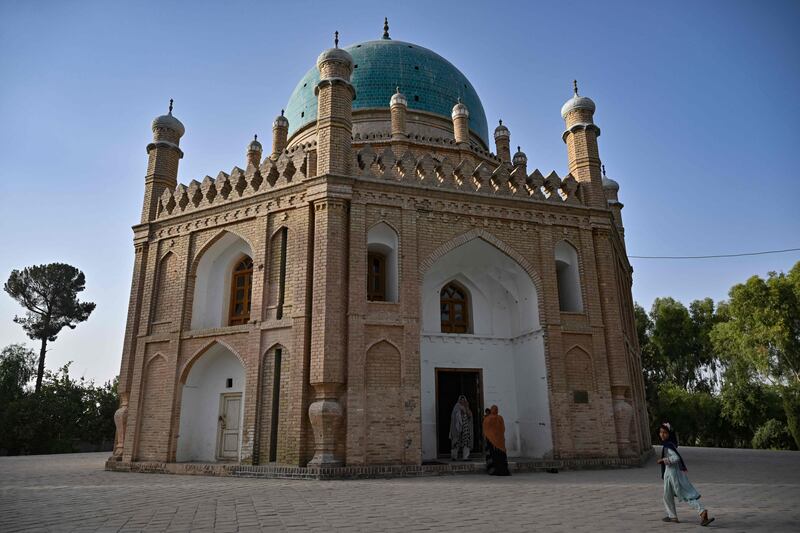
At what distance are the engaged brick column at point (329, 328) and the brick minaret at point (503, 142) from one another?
29.9 ft

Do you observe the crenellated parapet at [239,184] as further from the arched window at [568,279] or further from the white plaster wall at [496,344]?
the arched window at [568,279]

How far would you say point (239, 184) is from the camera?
13609 mm

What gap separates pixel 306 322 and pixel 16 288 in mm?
28760

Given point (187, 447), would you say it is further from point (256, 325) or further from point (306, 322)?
point (306, 322)

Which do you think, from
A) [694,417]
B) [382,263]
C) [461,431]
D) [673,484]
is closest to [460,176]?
[382,263]

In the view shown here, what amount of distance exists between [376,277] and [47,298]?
28.2 m

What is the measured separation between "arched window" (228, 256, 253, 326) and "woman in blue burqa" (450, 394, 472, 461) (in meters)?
5.44

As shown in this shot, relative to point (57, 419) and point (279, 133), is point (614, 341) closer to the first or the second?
point (279, 133)

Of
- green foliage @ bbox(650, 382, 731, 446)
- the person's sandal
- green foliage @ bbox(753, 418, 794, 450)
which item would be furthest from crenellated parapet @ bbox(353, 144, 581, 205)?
green foliage @ bbox(650, 382, 731, 446)

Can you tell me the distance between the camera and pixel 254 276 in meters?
12.5

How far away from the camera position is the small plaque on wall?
12359 millimetres

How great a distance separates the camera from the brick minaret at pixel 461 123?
17.3 metres

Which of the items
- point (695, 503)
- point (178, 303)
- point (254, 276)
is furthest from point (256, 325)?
point (695, 503)

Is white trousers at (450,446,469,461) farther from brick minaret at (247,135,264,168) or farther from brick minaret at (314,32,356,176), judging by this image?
brick minaret at (247,135,264,168)
